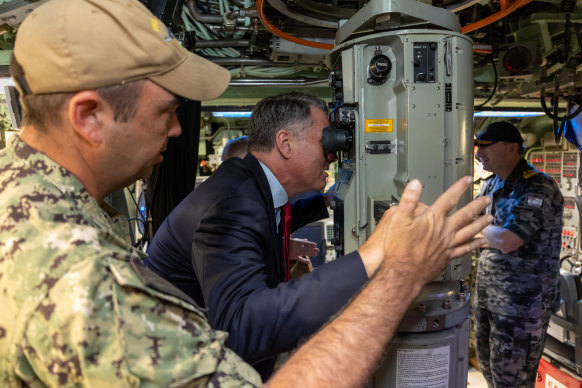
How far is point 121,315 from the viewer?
599mm

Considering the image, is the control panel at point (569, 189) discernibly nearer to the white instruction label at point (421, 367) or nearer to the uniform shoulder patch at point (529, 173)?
the uniform shoulder patch at point (529, 173)

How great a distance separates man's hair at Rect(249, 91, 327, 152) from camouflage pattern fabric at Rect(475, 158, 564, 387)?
73.3 inches

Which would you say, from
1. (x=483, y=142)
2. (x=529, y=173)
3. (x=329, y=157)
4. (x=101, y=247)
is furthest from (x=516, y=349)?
(x=101, y=247)

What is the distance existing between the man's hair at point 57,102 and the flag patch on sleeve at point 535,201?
2845mm

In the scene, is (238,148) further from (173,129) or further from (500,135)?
(173,129)

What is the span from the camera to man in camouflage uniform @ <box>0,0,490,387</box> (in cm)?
57

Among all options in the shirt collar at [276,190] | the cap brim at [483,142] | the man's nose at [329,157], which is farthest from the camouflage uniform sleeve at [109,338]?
the cap brim at [483,142]

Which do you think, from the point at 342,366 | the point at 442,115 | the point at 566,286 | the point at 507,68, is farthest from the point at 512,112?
the point at 342,366

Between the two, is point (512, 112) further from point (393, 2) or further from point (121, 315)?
point (121, 315)

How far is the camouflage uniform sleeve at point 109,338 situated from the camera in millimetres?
562

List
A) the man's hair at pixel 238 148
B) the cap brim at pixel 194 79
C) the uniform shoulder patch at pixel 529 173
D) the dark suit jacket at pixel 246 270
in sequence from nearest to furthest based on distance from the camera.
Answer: the cap brim at pixel 194 79 < the dark suit jacket at pixel 246 270 < the uniform shoulder patch at pixel 529 173 < the man's hair at pixel 238 148

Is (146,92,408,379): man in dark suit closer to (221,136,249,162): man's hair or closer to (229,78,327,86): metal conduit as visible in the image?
(221,136,249,162): man's hair

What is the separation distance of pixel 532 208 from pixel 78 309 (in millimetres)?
2977

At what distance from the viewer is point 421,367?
5.11 ft
